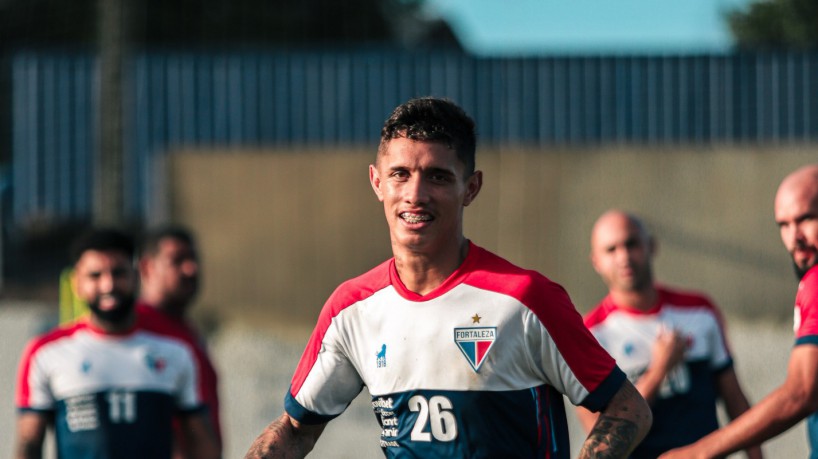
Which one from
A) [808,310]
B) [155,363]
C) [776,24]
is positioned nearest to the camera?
[808,310]

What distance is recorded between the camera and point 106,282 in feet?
19.9

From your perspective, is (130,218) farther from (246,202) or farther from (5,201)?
(246,202)

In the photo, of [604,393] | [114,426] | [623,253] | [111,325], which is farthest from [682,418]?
[111,325]

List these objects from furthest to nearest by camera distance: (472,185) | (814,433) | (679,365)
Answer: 1. (679,365)
2. (814,433)
3. (472,185)

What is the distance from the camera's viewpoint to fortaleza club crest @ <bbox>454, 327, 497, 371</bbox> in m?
3.60

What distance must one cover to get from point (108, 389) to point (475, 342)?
2.97m

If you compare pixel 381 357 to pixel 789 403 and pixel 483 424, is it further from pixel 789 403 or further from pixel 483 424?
pixel 789 403

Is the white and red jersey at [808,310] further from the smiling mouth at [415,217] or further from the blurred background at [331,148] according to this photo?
the blurred background at [331,148]

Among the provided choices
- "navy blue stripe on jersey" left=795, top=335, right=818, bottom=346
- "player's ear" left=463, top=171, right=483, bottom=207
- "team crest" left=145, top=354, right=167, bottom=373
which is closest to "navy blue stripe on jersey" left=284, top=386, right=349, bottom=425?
"player's ear" left=463, top=171, right=483, bottom=207

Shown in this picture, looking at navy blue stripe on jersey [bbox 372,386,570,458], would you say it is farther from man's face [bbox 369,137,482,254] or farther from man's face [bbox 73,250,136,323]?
man's face [bbox 73,250,136,323]

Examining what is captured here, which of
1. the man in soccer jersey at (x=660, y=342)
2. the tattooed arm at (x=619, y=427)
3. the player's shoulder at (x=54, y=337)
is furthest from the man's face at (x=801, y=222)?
the player's shoulder at (x=54, y=337)

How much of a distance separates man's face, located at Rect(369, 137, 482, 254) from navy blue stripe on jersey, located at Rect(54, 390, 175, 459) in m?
2.75

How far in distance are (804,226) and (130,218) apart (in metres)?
16.6

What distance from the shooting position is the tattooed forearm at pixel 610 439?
351 cm
